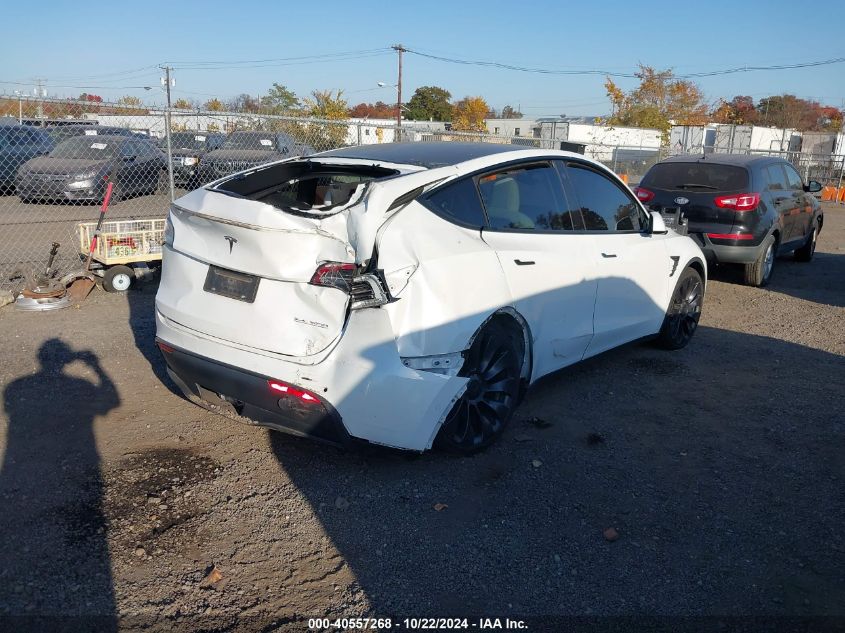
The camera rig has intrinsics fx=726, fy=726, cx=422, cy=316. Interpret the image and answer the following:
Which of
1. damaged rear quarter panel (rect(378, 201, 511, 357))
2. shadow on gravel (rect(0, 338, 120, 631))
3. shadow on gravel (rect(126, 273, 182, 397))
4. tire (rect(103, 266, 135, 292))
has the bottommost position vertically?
shadow on gravel (rect(0, 338, 120, 631))

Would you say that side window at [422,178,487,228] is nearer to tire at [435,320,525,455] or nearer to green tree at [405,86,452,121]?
tire at [435,320,525,455]

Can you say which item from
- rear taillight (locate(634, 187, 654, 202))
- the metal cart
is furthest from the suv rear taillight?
rear taillight (locate(634, 187, 654, 202))

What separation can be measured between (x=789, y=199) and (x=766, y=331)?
354 cm

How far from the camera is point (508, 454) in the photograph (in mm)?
4270

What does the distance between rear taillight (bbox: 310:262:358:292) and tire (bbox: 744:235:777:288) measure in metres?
7.12

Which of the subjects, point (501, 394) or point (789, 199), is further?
point (789, 199)

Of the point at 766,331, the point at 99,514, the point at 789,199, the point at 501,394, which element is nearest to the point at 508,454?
the point at 501,394

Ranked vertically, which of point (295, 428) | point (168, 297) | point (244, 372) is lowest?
point (295, 428)

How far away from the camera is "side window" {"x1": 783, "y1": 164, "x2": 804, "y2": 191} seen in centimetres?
1026

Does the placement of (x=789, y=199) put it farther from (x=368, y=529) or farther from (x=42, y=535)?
(x=42, y=535)

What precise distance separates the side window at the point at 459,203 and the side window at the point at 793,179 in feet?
25.6

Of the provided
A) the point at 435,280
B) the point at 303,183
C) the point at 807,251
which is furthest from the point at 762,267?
the point at 435,280

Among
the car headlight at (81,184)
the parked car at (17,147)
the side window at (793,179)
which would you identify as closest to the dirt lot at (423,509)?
the side window at (793,179)

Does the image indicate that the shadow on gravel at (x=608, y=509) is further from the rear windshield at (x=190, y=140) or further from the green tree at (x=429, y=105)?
the green tree at (x=429, y=105)
